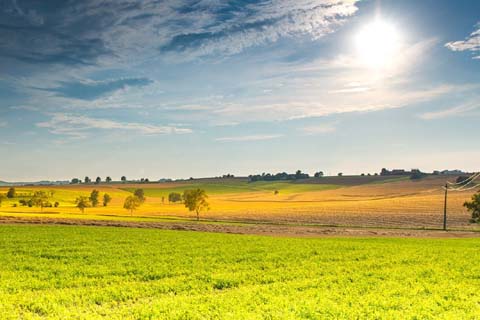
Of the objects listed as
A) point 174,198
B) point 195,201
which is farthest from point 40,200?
point 174,198

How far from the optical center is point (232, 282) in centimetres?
1859

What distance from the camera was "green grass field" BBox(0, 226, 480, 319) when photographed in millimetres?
13789

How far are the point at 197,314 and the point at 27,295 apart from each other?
740 cm

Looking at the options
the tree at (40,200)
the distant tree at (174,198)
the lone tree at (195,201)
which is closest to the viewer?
the lone tree at (195,201)

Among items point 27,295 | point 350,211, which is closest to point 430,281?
point 27,295

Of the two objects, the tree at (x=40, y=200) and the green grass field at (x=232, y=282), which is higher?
the green grass field at (x=232, y=282)

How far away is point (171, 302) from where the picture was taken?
14.7m

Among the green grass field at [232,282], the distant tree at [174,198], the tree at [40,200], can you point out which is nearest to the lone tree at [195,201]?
the tree at [40,200]

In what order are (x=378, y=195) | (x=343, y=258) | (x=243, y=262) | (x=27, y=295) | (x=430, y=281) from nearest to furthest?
1. (x=27, y=295)
2. (x=430, y=281)
3. (x=243, y=262)
4. (x=343, y=258)
5. (x=378, y=195)

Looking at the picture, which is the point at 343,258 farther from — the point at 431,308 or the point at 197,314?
the point at 197,314

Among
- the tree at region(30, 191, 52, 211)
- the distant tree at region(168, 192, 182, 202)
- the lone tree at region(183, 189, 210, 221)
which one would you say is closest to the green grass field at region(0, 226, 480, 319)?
the lone tree at region(183, 189, 210, 221)

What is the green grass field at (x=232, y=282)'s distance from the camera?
45.2ft

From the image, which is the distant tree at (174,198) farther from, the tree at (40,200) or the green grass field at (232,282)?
the green grass field at (232,282)

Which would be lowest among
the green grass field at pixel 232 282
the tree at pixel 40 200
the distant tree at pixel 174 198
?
the distant tree at pixel 174 198
